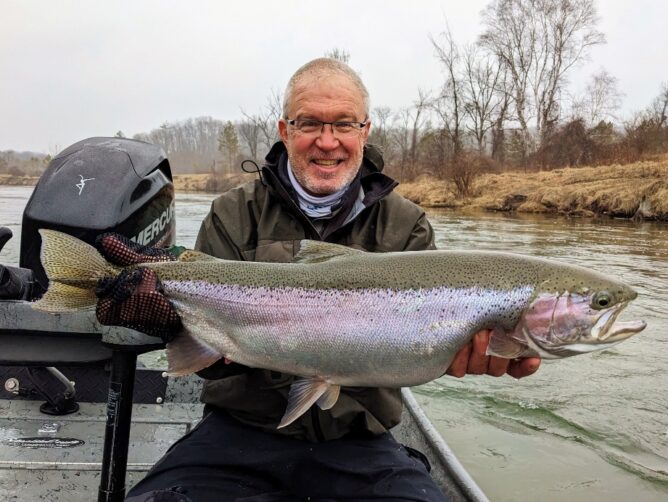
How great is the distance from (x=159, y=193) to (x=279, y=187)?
0.93 meters

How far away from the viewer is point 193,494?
2.46m

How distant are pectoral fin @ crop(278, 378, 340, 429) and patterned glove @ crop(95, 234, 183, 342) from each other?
0.60 m

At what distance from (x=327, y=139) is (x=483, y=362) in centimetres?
147

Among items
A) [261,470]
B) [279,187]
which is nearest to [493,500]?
[261,470]

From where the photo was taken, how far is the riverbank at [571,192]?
2381cm

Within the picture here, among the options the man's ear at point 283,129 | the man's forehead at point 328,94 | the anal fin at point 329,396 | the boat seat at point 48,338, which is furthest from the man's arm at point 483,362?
the man's ear at point 283,129

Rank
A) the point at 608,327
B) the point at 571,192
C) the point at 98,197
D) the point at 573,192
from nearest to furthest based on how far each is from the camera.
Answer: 1. the point at 608,327
2. the point at 98,197
3. the point at 573,192
4. the point at 571,192

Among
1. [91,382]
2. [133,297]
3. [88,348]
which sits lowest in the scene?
[91,382]

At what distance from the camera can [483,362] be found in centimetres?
246

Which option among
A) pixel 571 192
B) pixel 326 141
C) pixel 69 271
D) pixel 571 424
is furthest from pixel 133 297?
pixel 571 192

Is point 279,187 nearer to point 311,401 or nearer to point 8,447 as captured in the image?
point 311,401

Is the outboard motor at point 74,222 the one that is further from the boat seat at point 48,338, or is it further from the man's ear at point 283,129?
the man's ear at point 283,129

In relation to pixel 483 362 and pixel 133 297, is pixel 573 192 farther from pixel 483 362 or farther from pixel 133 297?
pixel 133 297

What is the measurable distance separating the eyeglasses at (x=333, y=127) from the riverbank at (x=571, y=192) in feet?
75.4
